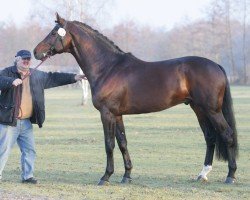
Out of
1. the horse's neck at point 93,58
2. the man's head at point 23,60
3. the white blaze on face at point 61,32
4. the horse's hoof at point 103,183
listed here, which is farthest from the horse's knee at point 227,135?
the man's head at point 23,60

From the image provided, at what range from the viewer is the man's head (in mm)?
8828

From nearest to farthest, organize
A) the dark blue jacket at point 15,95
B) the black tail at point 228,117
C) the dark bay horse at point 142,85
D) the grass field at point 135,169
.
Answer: the grass field at point 135,169 < the dark blue jacket at point 15,95 < the dark bay horse at point 142,85 < the black tail at point 228,117

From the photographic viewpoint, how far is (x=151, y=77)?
8.96 metres

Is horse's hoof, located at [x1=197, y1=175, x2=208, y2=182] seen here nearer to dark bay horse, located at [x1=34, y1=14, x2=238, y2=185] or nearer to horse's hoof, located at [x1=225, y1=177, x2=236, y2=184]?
dark bay horse, located at [x1=34, y1=14, x2=238, y2=185]

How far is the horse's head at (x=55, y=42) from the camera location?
9078mm

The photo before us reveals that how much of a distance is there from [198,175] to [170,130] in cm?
987

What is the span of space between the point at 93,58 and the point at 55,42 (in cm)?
64

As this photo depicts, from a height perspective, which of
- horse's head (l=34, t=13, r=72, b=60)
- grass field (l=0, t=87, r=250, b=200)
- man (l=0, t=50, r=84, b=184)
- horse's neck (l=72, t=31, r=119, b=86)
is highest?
horse's head (l=34, t=13, r=72, b=60)

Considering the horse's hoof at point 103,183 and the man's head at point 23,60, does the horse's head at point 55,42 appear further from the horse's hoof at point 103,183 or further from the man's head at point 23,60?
the horse's hoof at point 103,183

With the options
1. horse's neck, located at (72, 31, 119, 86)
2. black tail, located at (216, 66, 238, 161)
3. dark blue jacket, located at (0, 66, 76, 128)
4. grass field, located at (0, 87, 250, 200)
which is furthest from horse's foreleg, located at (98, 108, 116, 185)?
black tail, located at (216, 66, 238, 161)

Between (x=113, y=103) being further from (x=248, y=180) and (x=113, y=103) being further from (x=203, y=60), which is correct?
(x=248, y=180)

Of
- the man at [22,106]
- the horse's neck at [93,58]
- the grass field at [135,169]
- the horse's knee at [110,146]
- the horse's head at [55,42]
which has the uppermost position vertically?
the horse's head at [55,42]

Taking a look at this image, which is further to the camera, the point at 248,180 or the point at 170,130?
the point at 170,130

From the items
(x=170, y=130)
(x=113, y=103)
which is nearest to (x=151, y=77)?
(x=113, y=103)
